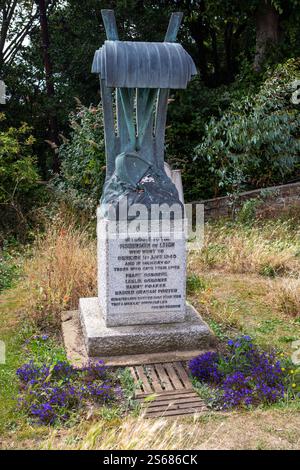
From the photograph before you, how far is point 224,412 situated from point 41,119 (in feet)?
35.8

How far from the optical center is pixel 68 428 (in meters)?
3.96

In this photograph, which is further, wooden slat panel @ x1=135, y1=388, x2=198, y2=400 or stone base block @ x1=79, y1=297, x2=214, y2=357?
stone base block @ x1=79, y1=297, x2=214, y2=357

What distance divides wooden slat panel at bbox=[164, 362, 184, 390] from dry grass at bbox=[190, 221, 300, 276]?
10.0ft

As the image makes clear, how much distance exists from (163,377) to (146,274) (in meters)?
0.98

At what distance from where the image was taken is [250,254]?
7.96 m

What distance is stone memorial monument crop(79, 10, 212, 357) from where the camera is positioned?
5.15 meters

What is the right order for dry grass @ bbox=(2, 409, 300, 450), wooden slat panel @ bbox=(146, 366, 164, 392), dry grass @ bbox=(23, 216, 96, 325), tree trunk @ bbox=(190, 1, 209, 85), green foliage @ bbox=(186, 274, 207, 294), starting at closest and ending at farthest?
dry grass @ bbox=(2, 409, 300, 450), wooden slat panel @ bbox=(146, 366, 164, 392), dry grass @ bbox=(23, 216, 96, 325), green foliage @ bbox=(186, 274, 207, 294), tree trunk @ bbox=(190, 1, 209, 85)

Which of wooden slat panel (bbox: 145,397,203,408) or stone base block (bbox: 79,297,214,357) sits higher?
A: stone base block (bbox: 79,297,214,357)

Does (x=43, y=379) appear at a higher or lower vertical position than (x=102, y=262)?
lower

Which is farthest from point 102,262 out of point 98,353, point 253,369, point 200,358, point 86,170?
point 86,170

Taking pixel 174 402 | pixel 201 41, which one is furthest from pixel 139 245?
pixel 201 41

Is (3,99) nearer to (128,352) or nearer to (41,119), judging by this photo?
(41,119)

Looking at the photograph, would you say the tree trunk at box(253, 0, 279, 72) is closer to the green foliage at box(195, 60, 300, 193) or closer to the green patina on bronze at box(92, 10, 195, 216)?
the green foliage at box(195, 60, 300, 193)

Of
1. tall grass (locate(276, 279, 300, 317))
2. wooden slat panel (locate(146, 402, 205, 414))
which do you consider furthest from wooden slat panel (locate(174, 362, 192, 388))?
tall grass (locate(276, 279, 300, 317))
